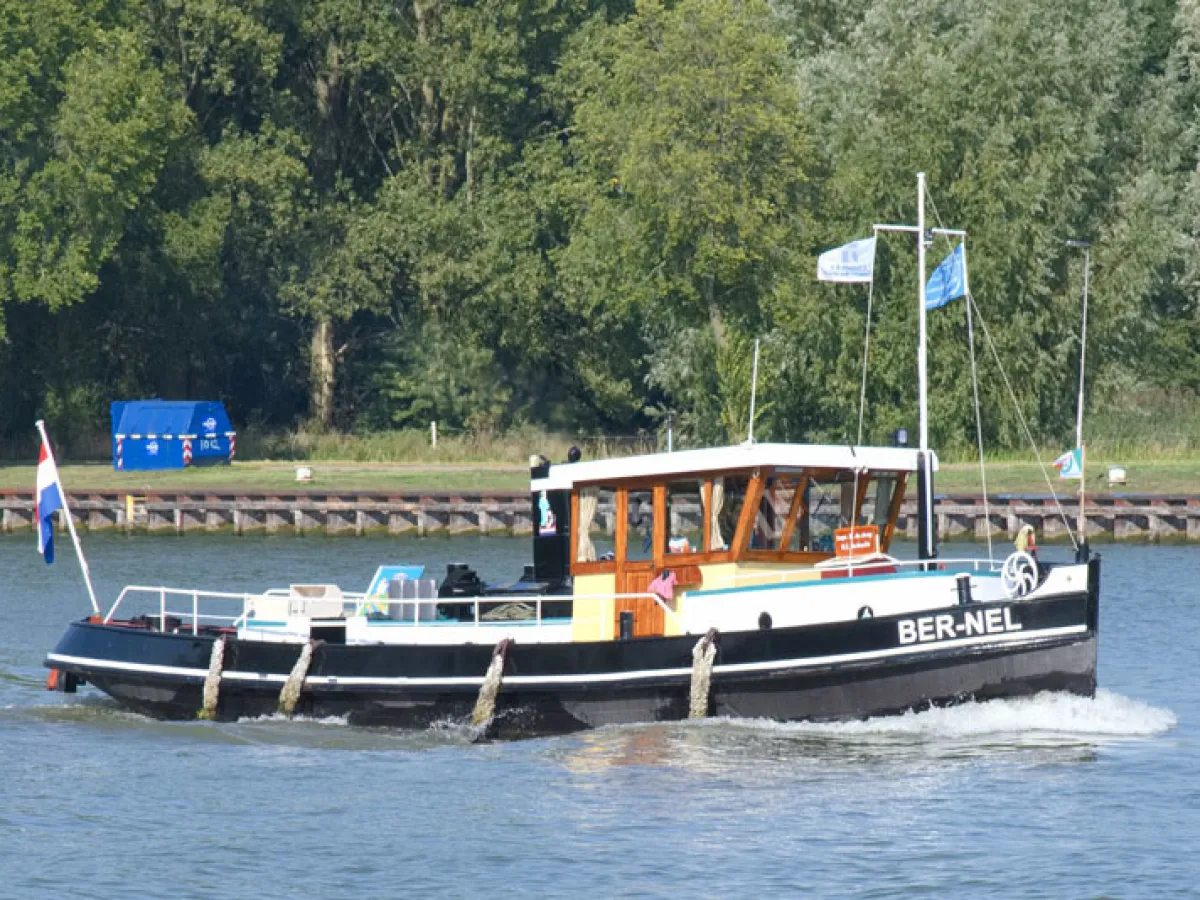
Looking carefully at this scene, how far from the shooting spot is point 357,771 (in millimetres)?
25719

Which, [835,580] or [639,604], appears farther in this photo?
[639,604]

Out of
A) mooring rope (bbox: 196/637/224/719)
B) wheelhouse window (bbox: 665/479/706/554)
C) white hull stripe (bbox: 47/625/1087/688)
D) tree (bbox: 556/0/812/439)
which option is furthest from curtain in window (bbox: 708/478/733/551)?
tree (bbox: 556/0/812/439)

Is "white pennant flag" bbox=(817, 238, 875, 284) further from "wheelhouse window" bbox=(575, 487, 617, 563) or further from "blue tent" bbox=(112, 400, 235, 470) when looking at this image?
"blue tent" bbox=(112, 400, 235, 470)

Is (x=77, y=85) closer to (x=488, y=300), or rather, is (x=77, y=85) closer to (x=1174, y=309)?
(x=488, y=300)

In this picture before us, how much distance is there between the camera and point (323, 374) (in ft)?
260

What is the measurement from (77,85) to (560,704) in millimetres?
47861

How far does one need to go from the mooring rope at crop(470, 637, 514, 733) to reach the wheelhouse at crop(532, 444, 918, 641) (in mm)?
1080

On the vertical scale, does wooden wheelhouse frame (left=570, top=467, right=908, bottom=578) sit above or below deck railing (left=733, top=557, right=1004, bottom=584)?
above

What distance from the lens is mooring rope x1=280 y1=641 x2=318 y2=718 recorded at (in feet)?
90.3

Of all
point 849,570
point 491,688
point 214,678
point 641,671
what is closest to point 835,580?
point 849,570

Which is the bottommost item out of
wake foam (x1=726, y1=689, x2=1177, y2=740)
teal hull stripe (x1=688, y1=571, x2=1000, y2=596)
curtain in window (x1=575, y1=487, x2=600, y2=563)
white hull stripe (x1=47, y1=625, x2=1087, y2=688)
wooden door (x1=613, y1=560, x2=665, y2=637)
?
wake foam (x1=726, y1=689, x2=1177, y2=740)

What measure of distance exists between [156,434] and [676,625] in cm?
4556

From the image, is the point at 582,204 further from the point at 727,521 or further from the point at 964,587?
the point at 964,587

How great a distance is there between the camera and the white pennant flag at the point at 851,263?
2834cm
